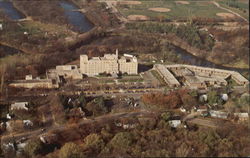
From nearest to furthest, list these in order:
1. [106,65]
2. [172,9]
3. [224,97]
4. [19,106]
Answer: [19,106], [224,97], [106,65], [172,9]

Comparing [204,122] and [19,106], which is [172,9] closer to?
[204,122]

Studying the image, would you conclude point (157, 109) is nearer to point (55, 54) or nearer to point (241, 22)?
point (55, 54)

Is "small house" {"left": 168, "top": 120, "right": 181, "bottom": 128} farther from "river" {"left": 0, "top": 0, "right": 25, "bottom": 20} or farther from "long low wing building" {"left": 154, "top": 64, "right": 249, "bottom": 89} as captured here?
"river" {"left": 0, "top": 0, "right": 25, "bottom": 20}

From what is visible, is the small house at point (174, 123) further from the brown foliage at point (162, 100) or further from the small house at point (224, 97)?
the small house at point (224, 97)

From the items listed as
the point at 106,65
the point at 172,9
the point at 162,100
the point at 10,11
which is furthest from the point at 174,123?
the point at 172,9

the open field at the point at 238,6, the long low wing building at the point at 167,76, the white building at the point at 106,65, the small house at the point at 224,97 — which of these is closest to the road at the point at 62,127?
the long low wing building at the point at 167,76

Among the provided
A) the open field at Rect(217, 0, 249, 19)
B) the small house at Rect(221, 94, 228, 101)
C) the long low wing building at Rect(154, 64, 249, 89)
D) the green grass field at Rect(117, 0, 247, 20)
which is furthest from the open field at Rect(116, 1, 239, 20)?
the small house at Rect(221, 94, 228, 101)
